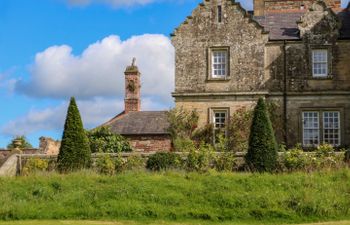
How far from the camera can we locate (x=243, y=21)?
36250mm

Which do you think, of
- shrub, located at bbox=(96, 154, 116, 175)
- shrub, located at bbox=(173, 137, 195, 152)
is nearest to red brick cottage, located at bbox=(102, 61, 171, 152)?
shrub, located at bbox=(173, 137, 195, 152)

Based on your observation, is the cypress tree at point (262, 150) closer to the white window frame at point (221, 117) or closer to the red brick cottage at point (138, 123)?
the white window frame at point (221, 117)

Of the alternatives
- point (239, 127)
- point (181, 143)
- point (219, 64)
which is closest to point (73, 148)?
point (181, 143)

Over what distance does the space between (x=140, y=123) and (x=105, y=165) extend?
15778 millimetres

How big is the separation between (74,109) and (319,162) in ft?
38.1

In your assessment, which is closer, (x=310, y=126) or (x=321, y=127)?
(x=321, y=127)

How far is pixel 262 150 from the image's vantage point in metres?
28.2

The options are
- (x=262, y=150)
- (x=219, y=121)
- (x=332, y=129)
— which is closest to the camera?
(x=262, y=150)

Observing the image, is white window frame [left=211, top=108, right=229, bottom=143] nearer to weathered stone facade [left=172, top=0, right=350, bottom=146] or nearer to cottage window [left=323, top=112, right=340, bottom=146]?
weathered stone facade [left=172, top=0, right=350, bottom=146]

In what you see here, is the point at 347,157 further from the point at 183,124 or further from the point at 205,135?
the point at 183,124

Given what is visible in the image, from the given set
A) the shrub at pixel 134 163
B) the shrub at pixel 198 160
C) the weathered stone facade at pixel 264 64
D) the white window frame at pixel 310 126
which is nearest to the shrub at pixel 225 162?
the shrub at pixel 198 160

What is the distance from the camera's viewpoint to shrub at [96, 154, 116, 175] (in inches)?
1145

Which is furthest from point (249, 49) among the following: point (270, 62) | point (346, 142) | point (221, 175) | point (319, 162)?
point (221, 175)

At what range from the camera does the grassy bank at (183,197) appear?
854 inches
